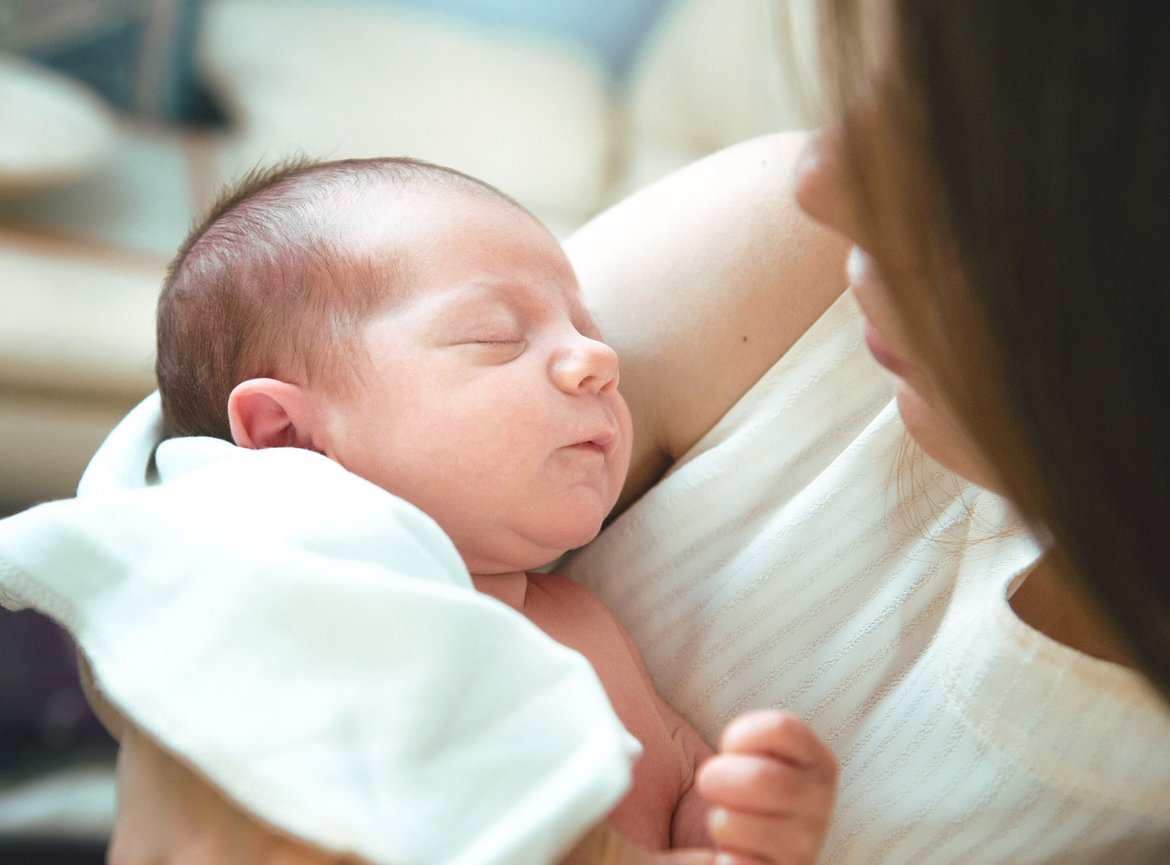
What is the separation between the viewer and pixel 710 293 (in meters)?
0.85

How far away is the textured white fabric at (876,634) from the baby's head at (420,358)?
96 mm

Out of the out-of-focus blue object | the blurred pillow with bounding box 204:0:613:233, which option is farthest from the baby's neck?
the out-of-focus blue object

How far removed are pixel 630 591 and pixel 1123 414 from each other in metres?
0.42

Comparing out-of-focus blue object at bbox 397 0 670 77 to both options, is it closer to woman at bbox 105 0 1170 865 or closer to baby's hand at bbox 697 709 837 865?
woman at bbox 105 0 1170 865

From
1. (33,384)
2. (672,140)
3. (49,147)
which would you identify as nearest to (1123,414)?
(33,384)

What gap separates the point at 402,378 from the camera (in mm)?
741

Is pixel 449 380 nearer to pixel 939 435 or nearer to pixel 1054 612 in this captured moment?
pixel 939 435

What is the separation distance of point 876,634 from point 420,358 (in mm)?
354

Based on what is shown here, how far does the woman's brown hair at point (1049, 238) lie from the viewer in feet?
1.55

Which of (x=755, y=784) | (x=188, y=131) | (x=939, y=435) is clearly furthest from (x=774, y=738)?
(x=188, y=131)

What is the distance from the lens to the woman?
1.61 feet

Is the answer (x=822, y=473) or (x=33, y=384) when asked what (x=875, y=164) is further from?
(x=33, y=384)

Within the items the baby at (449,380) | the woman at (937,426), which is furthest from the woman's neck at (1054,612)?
the baby at (449,380)

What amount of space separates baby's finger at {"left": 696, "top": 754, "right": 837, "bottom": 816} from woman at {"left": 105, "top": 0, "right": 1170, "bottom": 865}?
→ 0.28 ft
